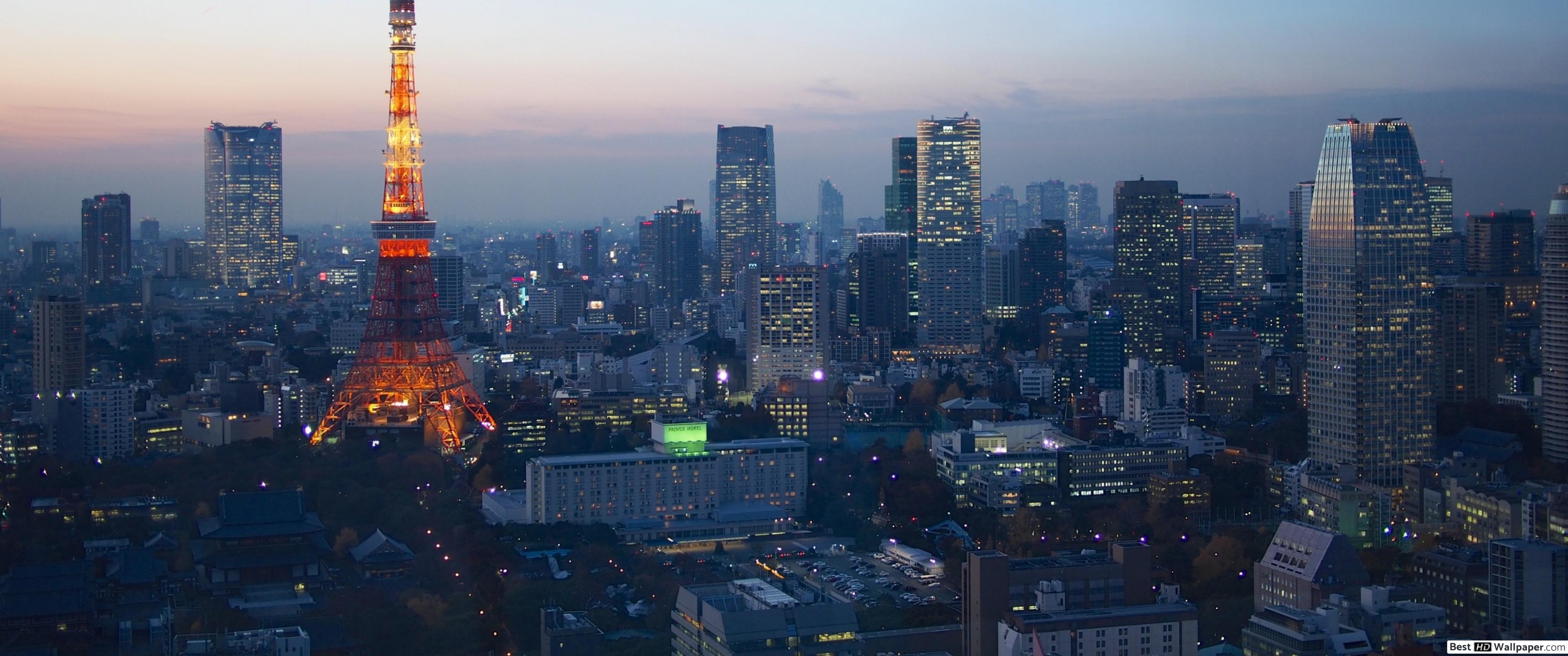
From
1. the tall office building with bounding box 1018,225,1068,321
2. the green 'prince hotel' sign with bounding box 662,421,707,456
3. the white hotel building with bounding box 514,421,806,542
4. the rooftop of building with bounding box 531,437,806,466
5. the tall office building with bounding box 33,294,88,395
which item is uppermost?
the tall office building with bounding box 1018,225,1068,321

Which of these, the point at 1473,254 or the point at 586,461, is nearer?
the point at 586,461

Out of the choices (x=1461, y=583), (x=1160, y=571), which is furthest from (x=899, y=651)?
(x=1461, y=583)

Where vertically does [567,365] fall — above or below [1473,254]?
below

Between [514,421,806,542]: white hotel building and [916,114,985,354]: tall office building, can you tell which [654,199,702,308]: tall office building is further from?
[514,421,806,542]: white hotel building

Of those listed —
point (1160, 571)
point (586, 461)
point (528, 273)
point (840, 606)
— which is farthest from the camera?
point (528, 273)

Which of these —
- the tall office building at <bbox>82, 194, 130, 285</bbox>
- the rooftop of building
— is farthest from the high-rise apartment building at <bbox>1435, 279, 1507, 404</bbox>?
the tall office building at <bbox>82, 194, 130, 285</bbox>

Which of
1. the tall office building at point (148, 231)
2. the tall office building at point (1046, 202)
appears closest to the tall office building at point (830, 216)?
the tall office building at point (1046, 202)

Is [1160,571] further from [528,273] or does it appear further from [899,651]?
[528,273]
